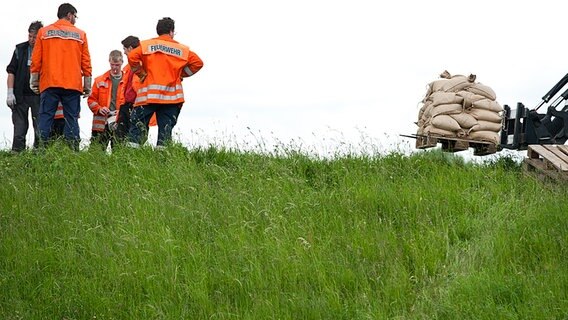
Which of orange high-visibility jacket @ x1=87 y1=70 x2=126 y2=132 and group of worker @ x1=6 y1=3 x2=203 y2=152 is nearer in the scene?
group of worker @ x1=6 y1=3 x2=203 y2=152

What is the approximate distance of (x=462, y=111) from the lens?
50.4 feet

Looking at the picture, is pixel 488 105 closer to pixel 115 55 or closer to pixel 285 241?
pixel 285 241

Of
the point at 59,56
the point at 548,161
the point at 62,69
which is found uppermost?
the point at 59,56

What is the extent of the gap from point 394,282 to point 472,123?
5.82 metres

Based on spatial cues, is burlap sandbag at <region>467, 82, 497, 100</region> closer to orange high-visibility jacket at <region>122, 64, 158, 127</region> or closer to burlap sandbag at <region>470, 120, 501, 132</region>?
burlap sandbag at <region>470, 120, 501, 132</region>

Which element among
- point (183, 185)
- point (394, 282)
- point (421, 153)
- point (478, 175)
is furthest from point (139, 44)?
point (394, 282)

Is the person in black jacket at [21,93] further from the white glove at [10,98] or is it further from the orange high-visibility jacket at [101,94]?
the orange high-visibility jacket at [101,94]

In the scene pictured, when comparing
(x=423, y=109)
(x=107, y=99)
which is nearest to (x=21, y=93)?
(x=107, y=99)

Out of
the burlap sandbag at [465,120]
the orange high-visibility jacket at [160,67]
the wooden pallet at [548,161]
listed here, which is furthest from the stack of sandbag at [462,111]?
the orange high-visibility jacket at [160,67]

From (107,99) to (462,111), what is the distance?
5982 mm

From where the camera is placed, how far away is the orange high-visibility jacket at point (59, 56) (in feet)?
52.5

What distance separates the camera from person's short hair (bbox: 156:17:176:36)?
623 inches

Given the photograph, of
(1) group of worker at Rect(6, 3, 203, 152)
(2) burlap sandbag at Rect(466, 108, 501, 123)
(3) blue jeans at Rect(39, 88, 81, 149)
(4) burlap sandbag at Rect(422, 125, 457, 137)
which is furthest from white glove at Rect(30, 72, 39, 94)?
(2) burlap sandbag at Rect(466, 108, 501, 123)

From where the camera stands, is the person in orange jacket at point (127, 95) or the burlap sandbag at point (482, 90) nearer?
the burlap sandbag at point (482, 90)
